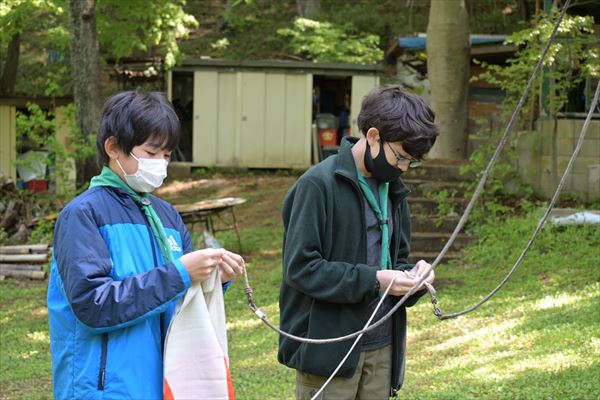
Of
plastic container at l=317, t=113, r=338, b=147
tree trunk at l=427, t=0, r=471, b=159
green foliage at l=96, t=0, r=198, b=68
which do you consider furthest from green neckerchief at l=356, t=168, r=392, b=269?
plastic container at l=317, t=113, r=338, b=147

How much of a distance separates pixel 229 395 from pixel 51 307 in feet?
1.95

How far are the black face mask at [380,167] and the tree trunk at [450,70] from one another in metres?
12.0

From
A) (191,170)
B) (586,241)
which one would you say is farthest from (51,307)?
(191,170)

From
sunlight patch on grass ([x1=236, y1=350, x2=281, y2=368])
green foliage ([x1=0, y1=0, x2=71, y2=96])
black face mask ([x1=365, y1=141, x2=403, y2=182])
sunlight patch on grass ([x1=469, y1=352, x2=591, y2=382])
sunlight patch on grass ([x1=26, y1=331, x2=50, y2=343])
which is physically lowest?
sunlight patch on grass ([x1=26, y1=331, x2=50, y2=343])

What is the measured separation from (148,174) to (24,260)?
9823mm

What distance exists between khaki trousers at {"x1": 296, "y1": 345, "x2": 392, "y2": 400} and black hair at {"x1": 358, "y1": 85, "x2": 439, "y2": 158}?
2.57ft

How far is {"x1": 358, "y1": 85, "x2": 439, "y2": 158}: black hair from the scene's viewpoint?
3357 millimetres

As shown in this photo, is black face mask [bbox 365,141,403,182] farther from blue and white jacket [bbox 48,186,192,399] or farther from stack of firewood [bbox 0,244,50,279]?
stack of firewood [bbox 0,244,50,279]

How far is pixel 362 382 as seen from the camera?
3.47m

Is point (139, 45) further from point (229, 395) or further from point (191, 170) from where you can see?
point (229, 395)

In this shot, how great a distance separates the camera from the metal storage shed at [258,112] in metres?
20.0

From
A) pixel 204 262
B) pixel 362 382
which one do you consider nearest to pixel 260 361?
pixel 362 382

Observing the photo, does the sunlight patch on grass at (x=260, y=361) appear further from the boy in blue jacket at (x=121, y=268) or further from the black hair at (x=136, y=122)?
the black hair at (x=136, y=122)

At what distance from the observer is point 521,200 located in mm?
12695
